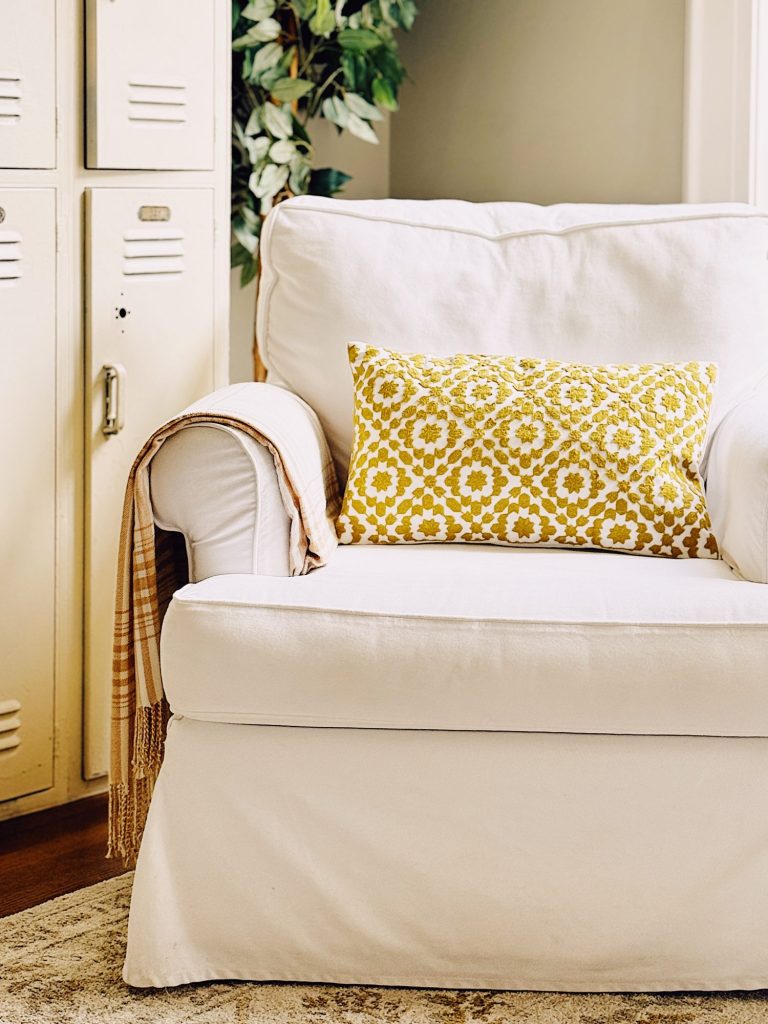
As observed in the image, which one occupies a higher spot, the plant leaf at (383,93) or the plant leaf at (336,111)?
the plant leaf at (383,93)

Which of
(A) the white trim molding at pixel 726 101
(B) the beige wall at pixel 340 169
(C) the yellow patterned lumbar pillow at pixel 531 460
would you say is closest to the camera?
(C) the yellow patterned lumbar pillow at pixel 531 460

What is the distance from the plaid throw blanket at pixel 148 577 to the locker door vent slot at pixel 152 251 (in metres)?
0.40

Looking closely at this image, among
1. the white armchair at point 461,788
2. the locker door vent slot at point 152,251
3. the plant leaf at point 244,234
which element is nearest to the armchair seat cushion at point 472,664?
the white armchair at point 461,788

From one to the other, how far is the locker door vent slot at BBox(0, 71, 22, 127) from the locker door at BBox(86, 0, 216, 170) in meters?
0.12

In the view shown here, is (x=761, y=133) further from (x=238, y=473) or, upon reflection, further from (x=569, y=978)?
(x=569, y=978)

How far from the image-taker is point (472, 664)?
143 cm

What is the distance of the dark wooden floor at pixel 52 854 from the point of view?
1.78 meters

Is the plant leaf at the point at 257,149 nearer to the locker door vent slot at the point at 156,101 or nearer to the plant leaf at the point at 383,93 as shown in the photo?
the plant leaf at the point at 383,93

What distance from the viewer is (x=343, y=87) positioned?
276 centimetres

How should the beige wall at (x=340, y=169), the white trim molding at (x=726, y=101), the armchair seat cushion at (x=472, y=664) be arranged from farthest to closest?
the beige wall at (x=340, y=169) < the white trim molding at (x=726, y=101) < the armchair seat cushion at (x=472, y=664)

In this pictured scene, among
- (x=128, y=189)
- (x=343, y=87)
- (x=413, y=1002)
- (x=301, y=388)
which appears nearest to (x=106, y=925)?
(x=413, y=1002)

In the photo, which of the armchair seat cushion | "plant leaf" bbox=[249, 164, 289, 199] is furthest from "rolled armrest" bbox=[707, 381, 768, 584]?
"plant leaf" bbox=[249, 164, 289, 199]

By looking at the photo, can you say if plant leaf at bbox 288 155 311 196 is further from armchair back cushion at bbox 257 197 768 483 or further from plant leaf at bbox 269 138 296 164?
armchair back cushion at bbox 257 197 768 483

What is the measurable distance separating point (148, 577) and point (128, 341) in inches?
21.5
